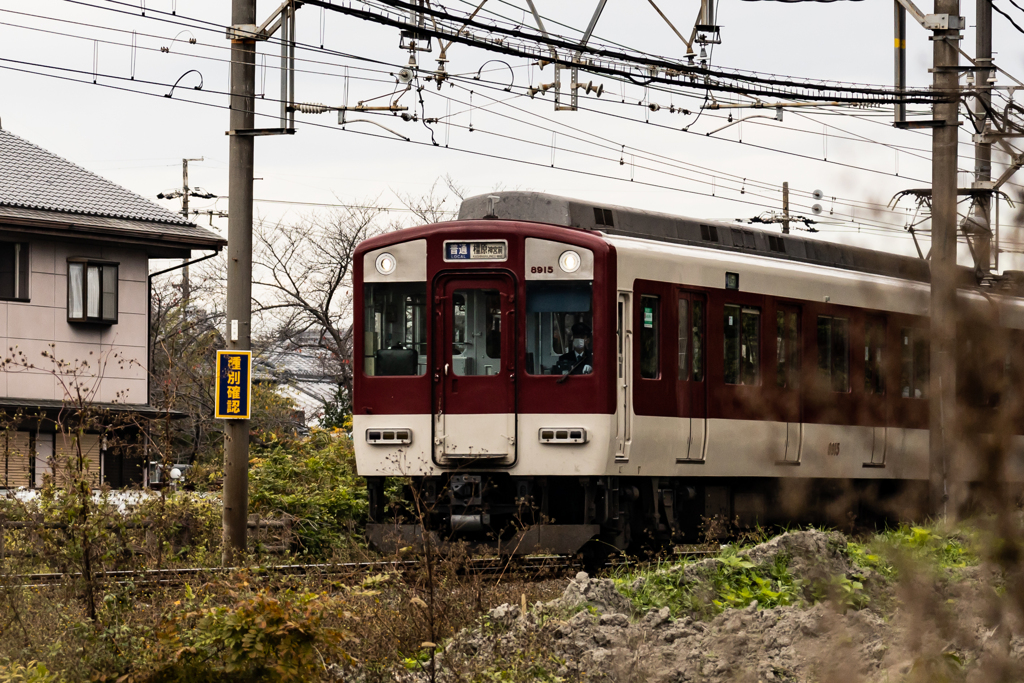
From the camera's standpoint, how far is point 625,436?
40.0 feet

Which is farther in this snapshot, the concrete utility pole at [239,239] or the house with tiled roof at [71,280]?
the house with tiled roof at [71,280]

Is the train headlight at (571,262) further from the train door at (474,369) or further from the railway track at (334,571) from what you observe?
the railway track at (334,571)

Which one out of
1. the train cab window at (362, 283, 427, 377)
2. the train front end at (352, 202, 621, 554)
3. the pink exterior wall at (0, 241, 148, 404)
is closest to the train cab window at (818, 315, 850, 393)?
the train front end at (352, 202, 621, 554)

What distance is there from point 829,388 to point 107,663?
557 centimetres

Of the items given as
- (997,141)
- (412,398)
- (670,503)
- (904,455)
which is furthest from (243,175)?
(997,141)

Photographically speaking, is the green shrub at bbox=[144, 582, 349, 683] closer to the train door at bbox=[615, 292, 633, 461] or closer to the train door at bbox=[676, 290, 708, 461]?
the train door at bbox=[615, 292, 633, 461]

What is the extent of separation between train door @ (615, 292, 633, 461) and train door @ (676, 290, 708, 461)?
0.79 meters

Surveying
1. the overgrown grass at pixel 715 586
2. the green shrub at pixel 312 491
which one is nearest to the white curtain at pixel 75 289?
the green shrub at pixel 312 491

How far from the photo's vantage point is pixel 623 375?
1213 centimetres

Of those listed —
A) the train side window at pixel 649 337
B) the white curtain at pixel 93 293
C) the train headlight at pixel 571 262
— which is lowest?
the train side window at pixel 649 337

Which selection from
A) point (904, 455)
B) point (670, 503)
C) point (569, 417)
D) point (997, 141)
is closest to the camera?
point (997, 141)

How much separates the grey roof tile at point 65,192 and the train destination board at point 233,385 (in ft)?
47.7

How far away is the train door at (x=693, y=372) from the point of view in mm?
12891

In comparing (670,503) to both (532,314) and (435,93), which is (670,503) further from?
(435,93)
